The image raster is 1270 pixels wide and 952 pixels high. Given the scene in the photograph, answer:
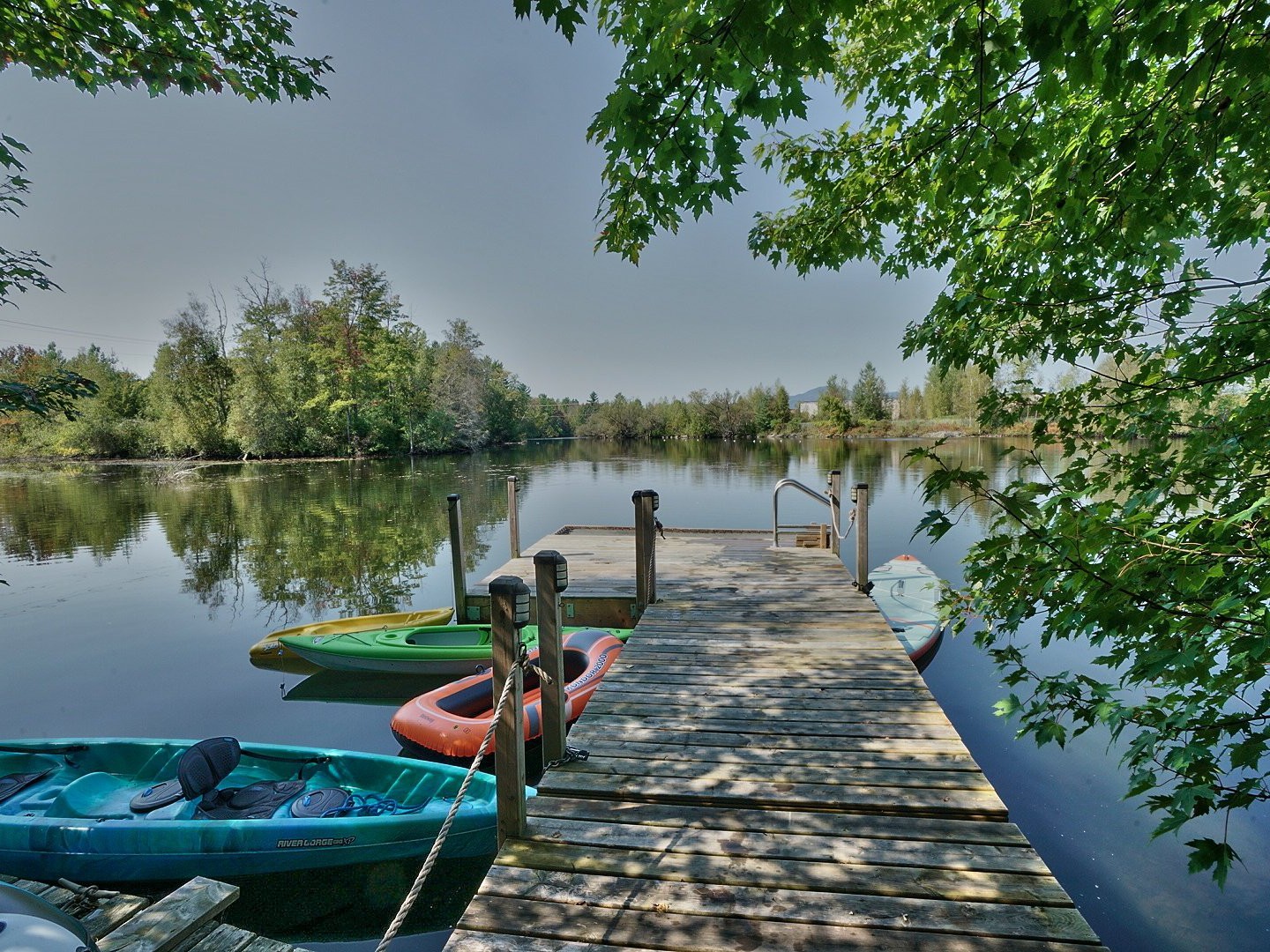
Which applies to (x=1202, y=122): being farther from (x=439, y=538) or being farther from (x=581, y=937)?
(x=439, y=538)

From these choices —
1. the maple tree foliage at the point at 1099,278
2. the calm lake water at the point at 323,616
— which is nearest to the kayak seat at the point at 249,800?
the calm lake water at the point at 323,616

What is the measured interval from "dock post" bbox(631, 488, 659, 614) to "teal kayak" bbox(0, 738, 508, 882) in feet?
7.89

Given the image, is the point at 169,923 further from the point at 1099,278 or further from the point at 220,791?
the point at 1099,278

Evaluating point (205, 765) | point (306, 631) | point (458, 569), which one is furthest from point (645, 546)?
point (306, 631)

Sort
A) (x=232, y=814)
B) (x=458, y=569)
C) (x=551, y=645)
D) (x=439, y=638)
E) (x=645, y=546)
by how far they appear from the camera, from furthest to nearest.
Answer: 1. (x=458, y=569)
2. (x=439, y=638)
3. (x=645, y=546)
4. (x=232, y=814)
5. (x=551, y=645)

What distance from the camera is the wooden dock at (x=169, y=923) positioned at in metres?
2.77

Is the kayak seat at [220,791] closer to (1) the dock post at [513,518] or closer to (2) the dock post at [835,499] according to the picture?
(1) the dock post at [513,518]

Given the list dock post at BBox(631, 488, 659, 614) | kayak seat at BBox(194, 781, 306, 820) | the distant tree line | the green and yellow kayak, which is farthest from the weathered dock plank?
the distant tree line

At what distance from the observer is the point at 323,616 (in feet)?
34.6

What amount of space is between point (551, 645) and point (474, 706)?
362 cm

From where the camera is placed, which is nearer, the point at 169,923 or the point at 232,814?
the point at 169,923

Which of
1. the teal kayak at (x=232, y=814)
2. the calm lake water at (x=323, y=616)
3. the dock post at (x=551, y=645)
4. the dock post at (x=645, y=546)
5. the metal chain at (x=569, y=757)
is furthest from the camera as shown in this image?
the dock post at (x=645, y=546)

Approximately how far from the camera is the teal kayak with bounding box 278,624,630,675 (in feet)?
24.1

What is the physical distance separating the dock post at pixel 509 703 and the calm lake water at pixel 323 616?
74.2 inches
